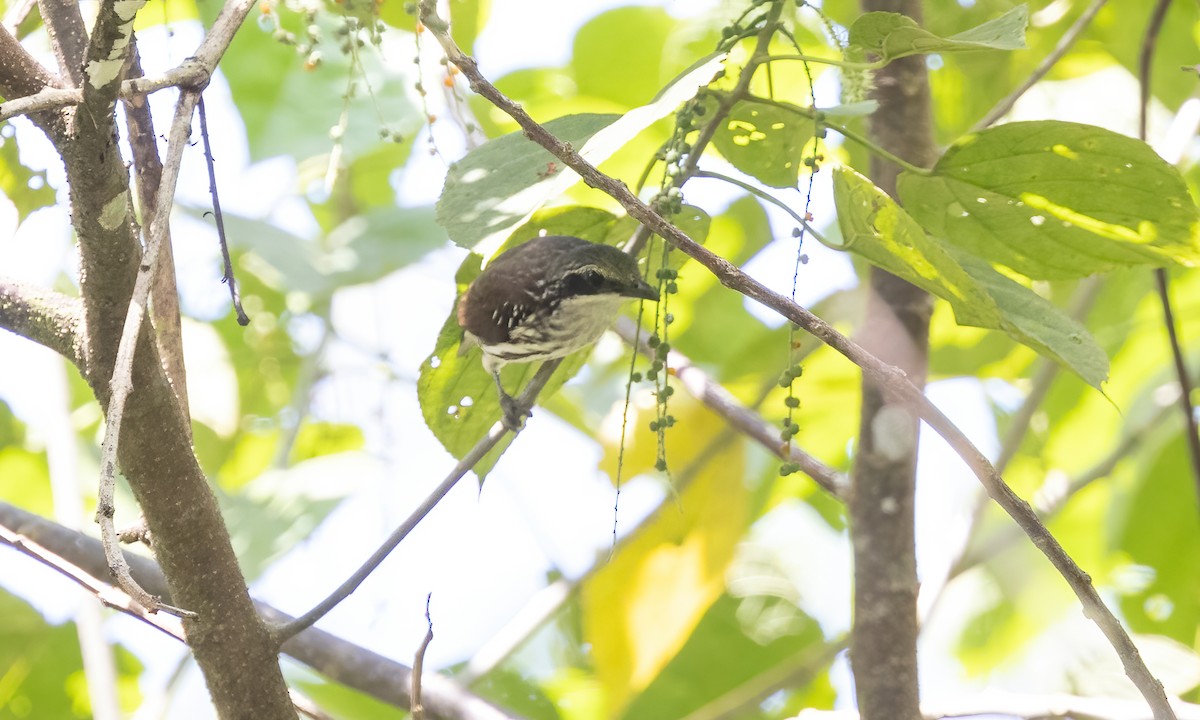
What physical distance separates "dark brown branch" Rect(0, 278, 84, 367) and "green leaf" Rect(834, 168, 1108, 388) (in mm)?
1107

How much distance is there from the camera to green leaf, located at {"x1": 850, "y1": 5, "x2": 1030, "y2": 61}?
1586 millimetres

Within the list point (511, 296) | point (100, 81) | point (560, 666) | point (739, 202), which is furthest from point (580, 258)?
point (560, 666)

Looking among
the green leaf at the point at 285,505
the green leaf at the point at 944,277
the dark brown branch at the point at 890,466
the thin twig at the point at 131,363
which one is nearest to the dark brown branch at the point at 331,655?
the green leaf at the point at 285,505

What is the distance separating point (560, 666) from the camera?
4.18m

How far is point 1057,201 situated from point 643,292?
2.76ft

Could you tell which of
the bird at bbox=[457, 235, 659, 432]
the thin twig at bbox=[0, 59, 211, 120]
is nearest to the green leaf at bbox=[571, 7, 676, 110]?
the bird at bbox=[457, 235, 659, 432]

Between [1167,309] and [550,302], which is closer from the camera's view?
[1167,309]

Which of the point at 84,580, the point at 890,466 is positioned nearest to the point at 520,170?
the point at 84,580

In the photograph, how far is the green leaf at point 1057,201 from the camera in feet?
5.80

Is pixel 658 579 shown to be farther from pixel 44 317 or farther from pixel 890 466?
pixel 44 317

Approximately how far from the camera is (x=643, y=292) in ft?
7.78

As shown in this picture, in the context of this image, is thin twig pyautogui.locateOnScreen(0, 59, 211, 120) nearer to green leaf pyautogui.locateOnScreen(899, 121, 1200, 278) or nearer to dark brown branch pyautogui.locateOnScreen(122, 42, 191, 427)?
dark brown branch pyautogui.locateOnScreen(122, 42, 191, 427)

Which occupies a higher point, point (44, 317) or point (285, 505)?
point (285, 505)

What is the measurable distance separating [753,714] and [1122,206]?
2.13 meters
